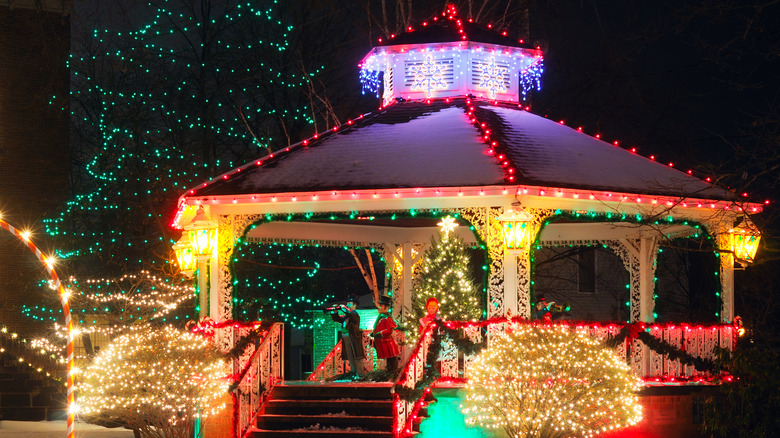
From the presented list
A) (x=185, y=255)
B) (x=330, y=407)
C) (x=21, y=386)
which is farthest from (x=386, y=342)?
(x=21, y=386)

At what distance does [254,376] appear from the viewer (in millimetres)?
17688

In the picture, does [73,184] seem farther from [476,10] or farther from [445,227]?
[445,227]

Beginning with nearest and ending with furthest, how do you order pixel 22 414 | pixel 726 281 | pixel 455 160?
pixel 455 160
pixel 726 281
pixel 22 414

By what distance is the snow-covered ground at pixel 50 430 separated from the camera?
2261cm

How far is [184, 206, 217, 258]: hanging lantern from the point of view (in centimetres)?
1886

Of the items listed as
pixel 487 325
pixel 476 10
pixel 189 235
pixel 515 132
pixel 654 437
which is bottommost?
pixel 654 437

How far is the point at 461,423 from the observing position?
1689 centimetres

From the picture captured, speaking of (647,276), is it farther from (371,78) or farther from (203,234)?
(203,234)

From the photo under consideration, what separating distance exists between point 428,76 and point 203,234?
6212mm

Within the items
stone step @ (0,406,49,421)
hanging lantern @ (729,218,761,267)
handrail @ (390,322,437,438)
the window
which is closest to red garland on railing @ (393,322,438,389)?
handrail @ (390,322,437,438)

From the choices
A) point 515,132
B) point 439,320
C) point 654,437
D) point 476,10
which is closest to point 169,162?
point 476,10

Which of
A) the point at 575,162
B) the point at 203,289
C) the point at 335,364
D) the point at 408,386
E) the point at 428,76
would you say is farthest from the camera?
the point at 428,76

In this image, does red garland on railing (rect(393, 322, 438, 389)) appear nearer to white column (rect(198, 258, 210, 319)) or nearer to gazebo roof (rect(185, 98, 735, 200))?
gazebo roof (rect(185, 98, 735, 200))

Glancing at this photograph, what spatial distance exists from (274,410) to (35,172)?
52.4 ft
